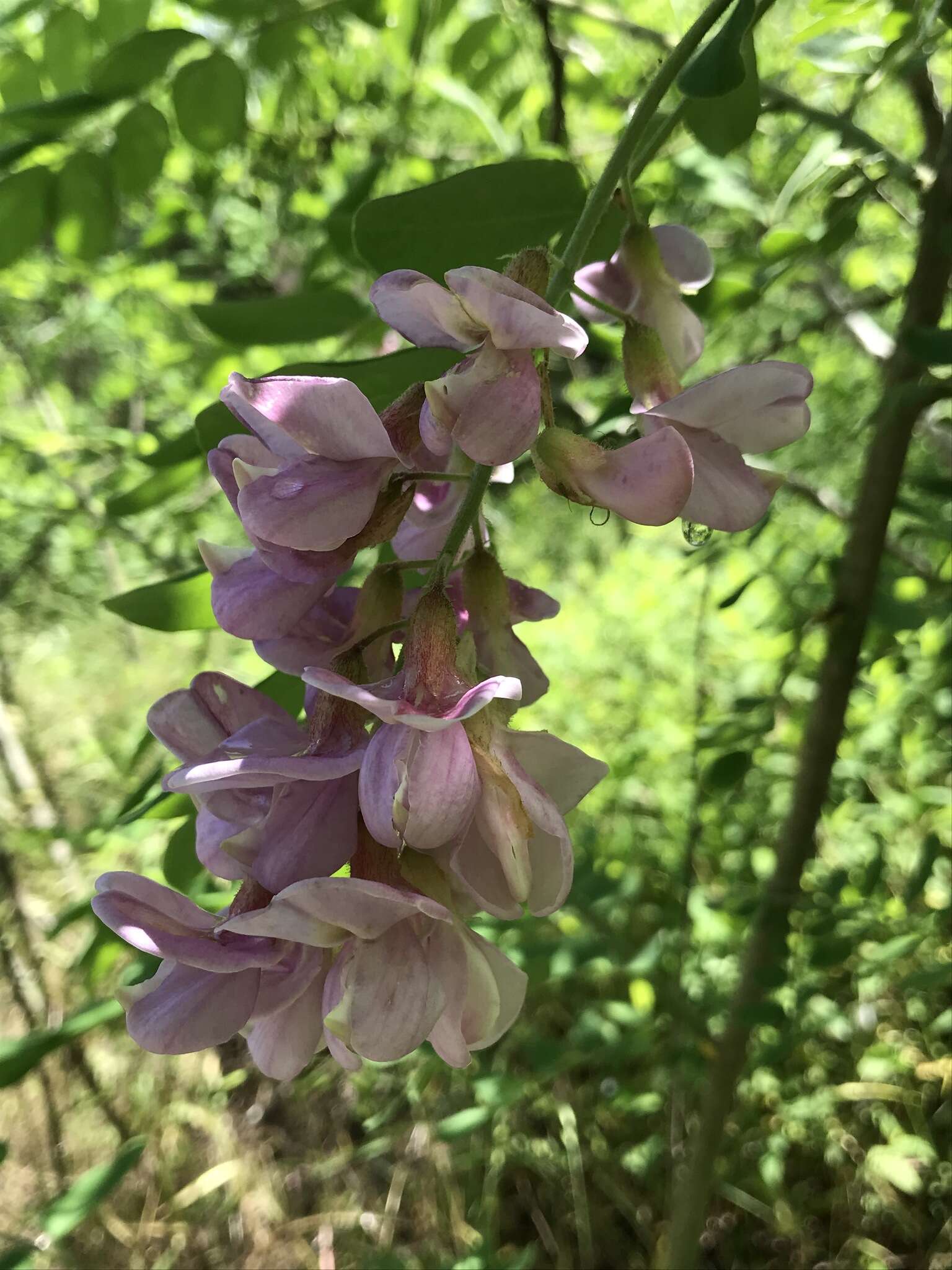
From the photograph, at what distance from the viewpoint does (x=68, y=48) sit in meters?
0.59

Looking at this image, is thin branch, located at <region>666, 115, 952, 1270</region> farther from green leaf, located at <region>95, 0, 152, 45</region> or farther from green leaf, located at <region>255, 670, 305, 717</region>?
green leaf, located at <region>95, 0, 152, 45</region>

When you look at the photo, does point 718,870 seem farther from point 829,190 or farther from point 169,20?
point 169,20

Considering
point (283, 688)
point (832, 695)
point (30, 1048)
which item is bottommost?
point (30, 1048)

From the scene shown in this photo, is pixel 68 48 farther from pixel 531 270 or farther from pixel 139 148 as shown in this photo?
pixel 531 270

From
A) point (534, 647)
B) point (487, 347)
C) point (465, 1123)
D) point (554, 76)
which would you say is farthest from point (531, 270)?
point (534, 647)

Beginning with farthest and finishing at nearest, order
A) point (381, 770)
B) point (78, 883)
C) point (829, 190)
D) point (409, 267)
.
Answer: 1. point (78, 883)
2. point (829, 190)
3. point (409, 267)
4. point (381, 770)

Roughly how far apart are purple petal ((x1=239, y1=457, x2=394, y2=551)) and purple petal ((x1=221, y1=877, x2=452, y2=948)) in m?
0.10

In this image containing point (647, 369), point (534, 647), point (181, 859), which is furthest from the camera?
point (534, 647)

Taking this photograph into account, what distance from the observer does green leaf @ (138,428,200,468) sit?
540mm

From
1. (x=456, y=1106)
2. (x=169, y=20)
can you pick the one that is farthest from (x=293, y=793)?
(x=456, y=1106)

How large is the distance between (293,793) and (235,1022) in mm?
75

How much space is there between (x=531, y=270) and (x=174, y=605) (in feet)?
0.71

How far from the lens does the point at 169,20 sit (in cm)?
74

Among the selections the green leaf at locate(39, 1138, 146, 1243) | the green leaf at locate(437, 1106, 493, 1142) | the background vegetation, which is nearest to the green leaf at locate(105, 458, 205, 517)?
the background vegetation
